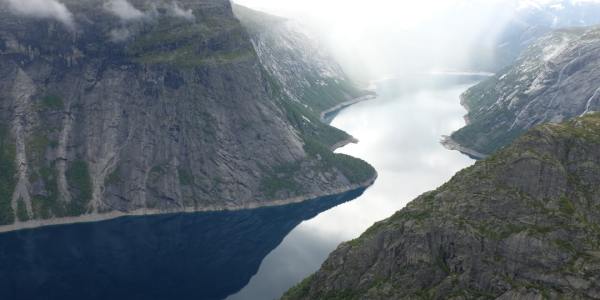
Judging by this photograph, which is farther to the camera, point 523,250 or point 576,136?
point 576,136

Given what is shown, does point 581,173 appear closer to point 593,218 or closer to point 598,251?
point 593,218

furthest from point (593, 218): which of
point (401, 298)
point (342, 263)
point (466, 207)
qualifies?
point (342, 263)

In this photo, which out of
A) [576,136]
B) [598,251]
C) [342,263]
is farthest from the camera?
[342,263]

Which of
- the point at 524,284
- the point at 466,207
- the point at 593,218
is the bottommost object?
the point at 524,284

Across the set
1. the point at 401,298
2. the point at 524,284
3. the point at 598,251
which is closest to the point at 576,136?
the point at 598,251

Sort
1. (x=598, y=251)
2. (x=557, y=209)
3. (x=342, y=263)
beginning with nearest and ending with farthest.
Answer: (x=598, y=251) < (x=557, y=209) < (x=342, y=263)

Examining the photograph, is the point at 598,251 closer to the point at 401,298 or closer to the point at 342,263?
the point at 401,298

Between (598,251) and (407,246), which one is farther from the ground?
(407,246)
